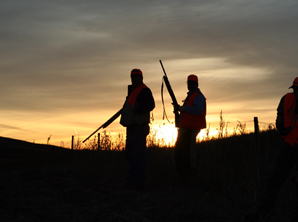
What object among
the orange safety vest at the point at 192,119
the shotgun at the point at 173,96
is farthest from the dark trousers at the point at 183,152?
the shotgun at the point at 173,96

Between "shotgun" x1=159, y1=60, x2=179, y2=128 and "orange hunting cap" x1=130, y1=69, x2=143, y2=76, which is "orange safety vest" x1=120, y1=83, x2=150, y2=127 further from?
"shotgun" x1=159, y1=60, x2=179, y2=128

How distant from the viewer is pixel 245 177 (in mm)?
7215

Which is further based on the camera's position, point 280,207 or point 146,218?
point 280,207

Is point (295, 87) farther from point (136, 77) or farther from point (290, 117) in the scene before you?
point (136, 77)

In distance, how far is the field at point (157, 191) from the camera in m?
5.55

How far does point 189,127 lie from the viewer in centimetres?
750

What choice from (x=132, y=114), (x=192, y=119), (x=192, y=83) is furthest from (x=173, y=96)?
(x=132, y=114)

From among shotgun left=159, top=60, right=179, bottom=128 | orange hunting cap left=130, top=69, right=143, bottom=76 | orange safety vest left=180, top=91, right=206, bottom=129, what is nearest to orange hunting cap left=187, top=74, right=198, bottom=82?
orange safety vest left=180, top=91, right=206, bottom=129

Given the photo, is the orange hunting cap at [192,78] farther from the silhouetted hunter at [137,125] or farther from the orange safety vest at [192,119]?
the silhouetted hunter at [137,125]

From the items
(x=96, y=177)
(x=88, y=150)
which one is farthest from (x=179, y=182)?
(x=88, y=150)

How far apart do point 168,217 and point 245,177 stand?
238cm

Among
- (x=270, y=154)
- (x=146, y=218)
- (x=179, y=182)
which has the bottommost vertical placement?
(x=146, y=218)

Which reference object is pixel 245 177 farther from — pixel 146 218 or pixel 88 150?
pixel 88 150

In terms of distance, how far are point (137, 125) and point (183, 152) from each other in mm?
1122
